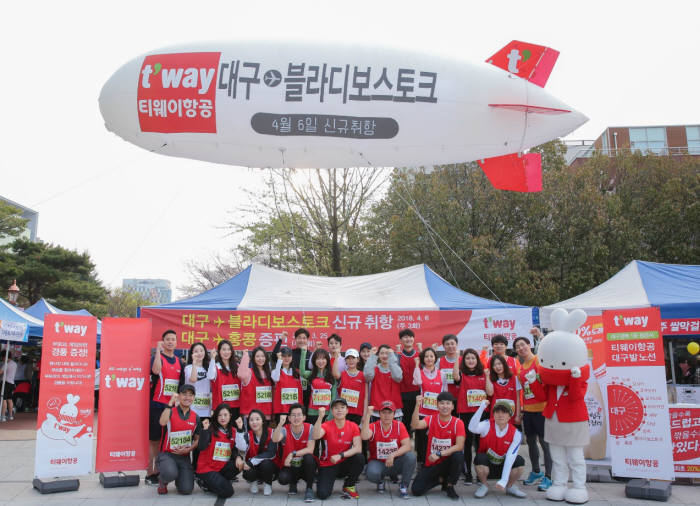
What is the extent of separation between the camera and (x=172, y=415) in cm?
622

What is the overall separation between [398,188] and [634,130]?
23.6 meters

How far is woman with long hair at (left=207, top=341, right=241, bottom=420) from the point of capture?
21.9 feet

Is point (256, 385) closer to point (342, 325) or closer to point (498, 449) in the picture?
point (342, 325)

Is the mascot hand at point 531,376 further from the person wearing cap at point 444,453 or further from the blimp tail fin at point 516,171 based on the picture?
the blimp tail fin at point 516,171

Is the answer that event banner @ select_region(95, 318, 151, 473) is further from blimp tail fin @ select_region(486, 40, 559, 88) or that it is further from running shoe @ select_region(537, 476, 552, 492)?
blimp tail fin @ select_region(486, 40, 559, 88)

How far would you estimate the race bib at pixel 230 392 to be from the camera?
6684mm

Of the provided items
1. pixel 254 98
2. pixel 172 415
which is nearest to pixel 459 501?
pixel 172 415

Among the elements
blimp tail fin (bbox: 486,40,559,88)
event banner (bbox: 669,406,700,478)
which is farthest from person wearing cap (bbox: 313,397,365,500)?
blimp tail fin (bbox: 486,40,559,88)

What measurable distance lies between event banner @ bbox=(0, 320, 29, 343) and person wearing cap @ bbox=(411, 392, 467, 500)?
30.1 feet

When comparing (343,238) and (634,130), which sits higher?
(634,130)

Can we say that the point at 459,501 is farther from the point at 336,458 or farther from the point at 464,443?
the point at 336,458

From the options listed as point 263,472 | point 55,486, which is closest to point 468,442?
point 263,472

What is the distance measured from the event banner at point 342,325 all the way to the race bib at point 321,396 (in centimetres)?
200

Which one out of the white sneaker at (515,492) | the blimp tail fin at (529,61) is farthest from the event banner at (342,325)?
the blimp tail fin at (529,61)
